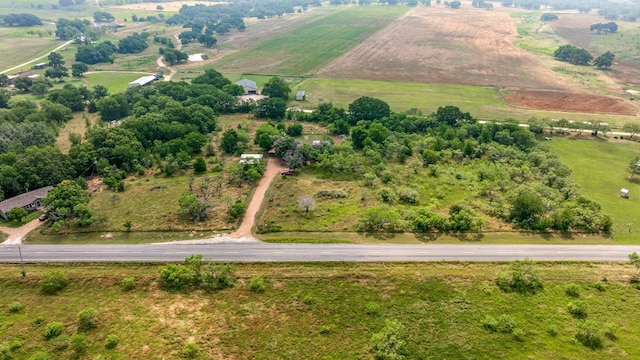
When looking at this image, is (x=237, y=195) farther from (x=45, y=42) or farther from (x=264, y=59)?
(x=45, y=42)

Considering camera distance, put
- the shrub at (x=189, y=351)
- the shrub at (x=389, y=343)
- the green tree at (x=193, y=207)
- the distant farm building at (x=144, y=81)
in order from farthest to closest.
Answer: the distant farm building at (x=144, y=81), the green tree at (x=193, y=207), the shrub at (x=389, y=343), the shrub at (x=189, y=351)

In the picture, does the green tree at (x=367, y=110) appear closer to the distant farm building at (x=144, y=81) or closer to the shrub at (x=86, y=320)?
the distant farm building at (x=144, y=81)

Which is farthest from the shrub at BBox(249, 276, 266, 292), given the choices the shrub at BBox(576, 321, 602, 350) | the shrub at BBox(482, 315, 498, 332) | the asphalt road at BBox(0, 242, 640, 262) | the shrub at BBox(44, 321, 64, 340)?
the shrub at BBox(576, 321, 602, 350)

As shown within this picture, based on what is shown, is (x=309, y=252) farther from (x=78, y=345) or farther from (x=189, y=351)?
(x=78, y=345)

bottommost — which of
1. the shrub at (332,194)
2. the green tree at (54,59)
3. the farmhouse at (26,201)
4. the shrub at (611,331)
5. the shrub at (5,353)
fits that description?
the shrub at (611,331)

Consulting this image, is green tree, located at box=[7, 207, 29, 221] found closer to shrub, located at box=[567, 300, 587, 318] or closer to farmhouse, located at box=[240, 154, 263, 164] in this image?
farmhouse, located at box=[240, 154, 263, 164]

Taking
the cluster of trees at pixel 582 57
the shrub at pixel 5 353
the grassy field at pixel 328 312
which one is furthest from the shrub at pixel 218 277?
the cluster of trees at pixel 582 57

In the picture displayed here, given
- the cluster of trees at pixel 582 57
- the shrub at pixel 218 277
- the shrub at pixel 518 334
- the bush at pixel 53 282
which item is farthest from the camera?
the cluster of trees at pixel 582 57
